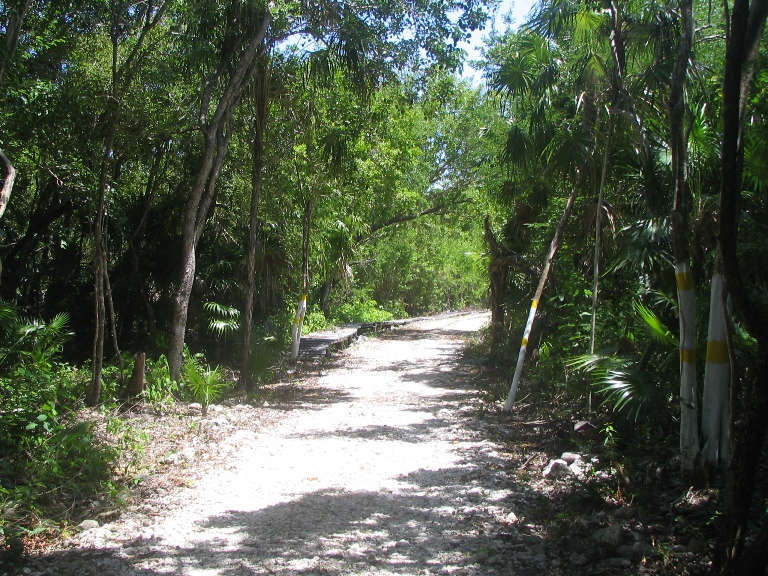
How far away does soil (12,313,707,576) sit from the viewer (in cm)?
468

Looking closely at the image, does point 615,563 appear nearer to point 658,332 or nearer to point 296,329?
point 658,332

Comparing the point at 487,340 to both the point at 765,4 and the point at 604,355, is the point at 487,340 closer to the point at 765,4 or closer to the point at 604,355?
the point at 604,355

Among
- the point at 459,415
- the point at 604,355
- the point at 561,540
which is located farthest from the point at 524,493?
the point at 459,415

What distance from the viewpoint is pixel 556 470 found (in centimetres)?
695

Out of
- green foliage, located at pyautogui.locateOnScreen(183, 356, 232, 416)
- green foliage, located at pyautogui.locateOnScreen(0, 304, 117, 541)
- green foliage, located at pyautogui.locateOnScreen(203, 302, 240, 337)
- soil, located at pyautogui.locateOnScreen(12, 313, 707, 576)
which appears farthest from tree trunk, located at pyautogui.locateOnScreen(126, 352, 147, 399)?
green foliage, located at pyautogui.locateOnScreen(203, 302, 240, 337)

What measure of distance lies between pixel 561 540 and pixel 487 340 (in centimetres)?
1311

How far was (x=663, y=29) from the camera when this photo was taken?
7.91 metres

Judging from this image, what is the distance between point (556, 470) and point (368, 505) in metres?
2.15

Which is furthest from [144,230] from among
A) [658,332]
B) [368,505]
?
[658,332]

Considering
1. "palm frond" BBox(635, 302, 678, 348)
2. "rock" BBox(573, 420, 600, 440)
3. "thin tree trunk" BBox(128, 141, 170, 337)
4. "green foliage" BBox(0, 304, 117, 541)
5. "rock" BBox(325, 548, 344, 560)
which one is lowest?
"rock" BBox(325, 548, 344, 560)

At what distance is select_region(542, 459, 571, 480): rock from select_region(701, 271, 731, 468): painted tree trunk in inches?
61.2

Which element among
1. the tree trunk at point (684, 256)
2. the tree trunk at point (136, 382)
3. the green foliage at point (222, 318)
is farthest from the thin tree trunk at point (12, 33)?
the tree trunk at point (684, 256)

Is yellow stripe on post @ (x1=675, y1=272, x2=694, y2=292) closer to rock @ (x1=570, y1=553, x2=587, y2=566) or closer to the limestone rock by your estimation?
rock @ (x1=570, y1=553, x2=587, y2=566)

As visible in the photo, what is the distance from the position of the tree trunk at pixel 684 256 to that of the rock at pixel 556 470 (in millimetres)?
1301
